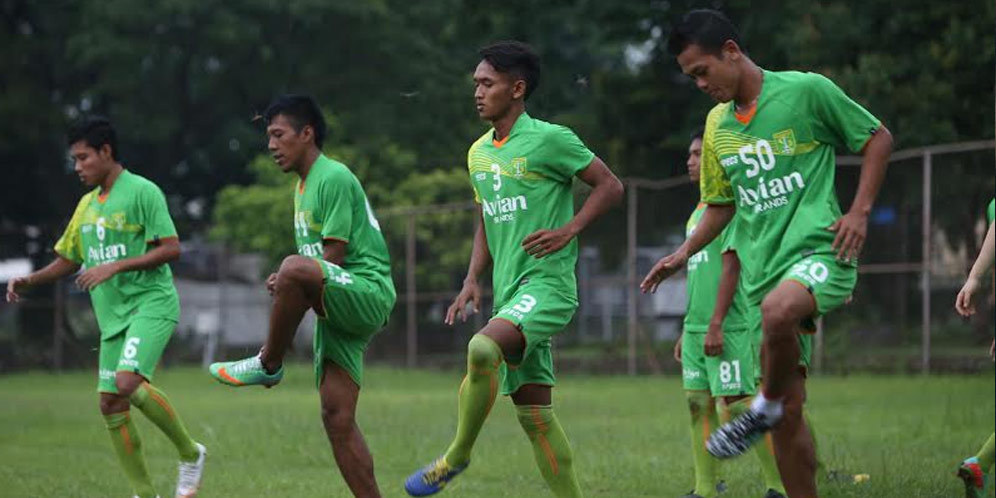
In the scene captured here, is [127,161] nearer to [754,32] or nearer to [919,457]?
[754,32]

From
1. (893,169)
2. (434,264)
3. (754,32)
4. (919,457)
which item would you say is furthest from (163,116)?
(919,457)

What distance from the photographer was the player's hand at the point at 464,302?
807 cm

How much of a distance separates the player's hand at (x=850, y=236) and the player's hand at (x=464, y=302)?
1.94 m

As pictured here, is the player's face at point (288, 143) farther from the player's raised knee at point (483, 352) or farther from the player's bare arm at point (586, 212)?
the player's raised knee at point (483, 352)

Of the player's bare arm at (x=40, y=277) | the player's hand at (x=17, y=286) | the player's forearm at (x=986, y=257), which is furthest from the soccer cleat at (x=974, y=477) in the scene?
the player's hand at (x=17, y=286)

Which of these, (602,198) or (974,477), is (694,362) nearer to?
(974,477)

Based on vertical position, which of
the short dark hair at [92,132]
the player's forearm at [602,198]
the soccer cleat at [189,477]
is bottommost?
the soccer cleat at [189,477]

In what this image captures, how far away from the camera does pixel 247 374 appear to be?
7.89m

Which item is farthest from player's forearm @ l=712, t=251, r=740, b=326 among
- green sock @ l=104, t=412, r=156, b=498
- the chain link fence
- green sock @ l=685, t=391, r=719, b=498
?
the chain link fence

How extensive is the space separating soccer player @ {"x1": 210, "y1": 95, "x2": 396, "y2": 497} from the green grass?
2.63 meters

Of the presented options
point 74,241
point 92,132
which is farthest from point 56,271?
point 92,132

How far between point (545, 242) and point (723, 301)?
1.88 metres

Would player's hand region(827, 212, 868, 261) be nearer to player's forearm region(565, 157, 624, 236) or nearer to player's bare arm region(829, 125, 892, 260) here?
player's bare arm region(829, 125, 892, 260)

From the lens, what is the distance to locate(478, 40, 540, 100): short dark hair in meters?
8.24
